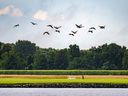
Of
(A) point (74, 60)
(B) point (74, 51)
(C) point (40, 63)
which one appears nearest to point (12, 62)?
(C) point (40, 63)

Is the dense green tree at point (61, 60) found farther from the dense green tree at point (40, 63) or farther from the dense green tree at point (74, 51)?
the dense green tree at point (74, 51)

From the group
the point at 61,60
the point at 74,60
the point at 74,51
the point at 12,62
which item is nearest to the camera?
the point at 12,62

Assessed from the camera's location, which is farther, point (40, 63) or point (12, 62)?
point (40, 63)

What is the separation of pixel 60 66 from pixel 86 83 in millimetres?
82405

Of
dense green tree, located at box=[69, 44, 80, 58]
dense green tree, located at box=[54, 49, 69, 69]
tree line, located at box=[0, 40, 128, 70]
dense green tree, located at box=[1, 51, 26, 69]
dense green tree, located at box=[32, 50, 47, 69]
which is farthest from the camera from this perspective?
dense green tree, located at box=[69, 44, 80, 58]

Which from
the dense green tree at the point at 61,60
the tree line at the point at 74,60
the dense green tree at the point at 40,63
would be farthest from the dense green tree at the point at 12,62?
the dense green tree at the point at 61,60

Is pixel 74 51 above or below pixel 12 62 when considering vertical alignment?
above

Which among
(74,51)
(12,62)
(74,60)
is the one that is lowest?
(12,62)

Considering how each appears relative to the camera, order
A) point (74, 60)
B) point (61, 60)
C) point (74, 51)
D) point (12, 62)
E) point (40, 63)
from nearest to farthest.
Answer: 1. point (12, 62)
2. point (40, 63)
3. point (61, 60)
4. point (74, 60)
5. point (74, 51)

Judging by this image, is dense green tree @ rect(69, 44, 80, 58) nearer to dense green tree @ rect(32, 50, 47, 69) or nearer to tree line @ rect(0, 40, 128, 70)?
tree line @ rect(0, 40, 128, 70)

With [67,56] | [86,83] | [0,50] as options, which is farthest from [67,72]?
[0,50]

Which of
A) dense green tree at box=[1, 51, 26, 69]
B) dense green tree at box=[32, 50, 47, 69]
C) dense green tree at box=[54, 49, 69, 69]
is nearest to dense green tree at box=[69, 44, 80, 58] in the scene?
dense green tree at box=[54, 49, 69, 69]

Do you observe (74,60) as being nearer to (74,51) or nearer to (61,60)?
(61,60)

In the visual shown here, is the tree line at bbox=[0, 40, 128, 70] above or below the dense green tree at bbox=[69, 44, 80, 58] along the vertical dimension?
below
